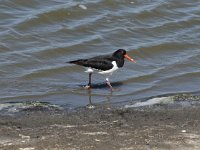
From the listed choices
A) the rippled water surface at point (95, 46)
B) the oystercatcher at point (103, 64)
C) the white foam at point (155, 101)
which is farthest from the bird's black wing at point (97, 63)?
the white foam at point (155, 101)

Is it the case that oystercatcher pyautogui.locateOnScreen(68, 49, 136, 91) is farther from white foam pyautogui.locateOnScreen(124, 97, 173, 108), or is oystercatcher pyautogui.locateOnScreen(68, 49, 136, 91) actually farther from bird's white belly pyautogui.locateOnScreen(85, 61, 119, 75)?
white foam pyautogui.locateOnScreen(124, 97, 173, 108)

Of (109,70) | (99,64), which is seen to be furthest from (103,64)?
(109,70)

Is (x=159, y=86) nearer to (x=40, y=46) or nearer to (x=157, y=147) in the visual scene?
(x=40, y=46)

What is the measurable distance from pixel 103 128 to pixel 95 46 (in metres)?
5.89

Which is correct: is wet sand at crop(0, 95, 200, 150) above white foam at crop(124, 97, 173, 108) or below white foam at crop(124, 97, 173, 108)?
below

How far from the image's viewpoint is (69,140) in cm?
738

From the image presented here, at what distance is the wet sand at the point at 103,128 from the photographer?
23.9ft

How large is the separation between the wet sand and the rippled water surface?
54.4 inches

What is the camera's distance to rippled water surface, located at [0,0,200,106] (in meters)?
11.4

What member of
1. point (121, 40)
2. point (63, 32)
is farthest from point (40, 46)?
point (121, 40)

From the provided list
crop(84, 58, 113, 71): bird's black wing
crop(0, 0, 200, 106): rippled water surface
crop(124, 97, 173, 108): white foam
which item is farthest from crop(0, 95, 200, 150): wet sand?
crop(84, 58, 113, 71): bird's black wing

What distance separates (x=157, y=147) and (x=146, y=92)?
13.6 feet

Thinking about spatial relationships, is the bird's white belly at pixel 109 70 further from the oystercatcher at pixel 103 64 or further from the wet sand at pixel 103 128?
the wet sand at pixel 103 128

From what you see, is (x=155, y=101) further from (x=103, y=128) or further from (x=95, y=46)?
(x=95, y=46)
